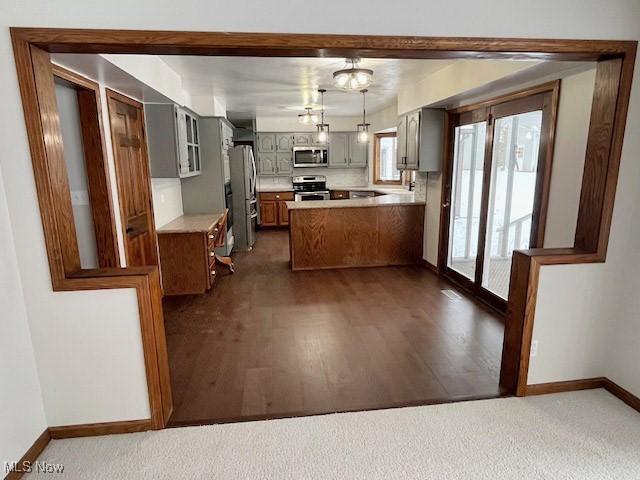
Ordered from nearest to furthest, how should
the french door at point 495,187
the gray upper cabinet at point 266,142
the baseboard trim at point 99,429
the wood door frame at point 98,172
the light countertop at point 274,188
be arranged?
1. the baseboard trim at point 99,429
2. the wood door frame at point 98,172
3. the french door at point 495,187
4. the light countertop at point 274,188
5. the gray upper cabinet at point 266,142

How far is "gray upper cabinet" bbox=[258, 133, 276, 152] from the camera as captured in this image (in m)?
8.05

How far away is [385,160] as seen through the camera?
26.1ft

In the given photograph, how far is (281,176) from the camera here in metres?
8.37

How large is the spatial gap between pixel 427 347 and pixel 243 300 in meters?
1.96

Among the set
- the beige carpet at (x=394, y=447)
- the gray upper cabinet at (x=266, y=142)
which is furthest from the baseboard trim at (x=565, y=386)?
the gray upper cabinet at (x=266, y=142)

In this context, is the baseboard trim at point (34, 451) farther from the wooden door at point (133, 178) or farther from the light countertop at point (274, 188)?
the light countertop at point (274, 188)

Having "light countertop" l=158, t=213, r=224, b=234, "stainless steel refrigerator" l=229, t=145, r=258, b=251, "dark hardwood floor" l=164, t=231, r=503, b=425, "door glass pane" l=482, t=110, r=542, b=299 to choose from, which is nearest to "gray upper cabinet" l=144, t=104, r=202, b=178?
"light countertop" l=158, t=213, r=224, b=234

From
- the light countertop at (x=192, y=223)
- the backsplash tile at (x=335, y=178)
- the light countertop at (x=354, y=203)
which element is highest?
the backsplash tile at (x=335, y=178)

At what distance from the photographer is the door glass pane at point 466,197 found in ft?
13.3

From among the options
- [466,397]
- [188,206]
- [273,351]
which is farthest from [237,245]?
[466,397]

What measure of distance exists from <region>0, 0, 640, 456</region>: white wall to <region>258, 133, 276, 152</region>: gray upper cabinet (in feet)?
21.2

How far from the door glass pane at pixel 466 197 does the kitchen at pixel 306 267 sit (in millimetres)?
211

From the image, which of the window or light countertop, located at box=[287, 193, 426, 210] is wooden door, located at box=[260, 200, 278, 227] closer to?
the window

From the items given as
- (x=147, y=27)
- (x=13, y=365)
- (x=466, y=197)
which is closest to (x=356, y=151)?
(x=466, y=197)
